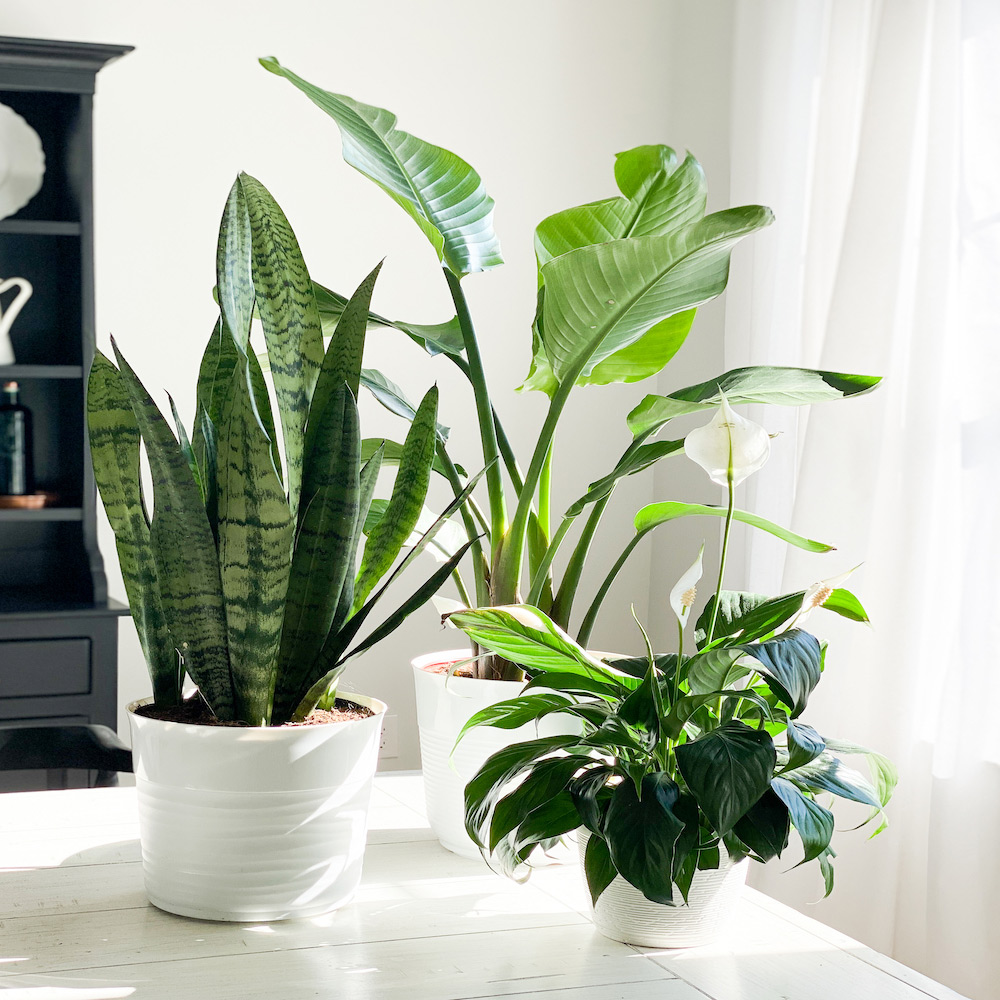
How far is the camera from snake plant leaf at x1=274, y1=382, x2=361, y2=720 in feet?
2.54

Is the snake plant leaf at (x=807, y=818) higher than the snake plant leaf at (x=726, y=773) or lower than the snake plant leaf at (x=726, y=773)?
lower

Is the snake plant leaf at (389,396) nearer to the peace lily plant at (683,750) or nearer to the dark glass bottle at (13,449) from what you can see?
the peace lily plant at (683,750)

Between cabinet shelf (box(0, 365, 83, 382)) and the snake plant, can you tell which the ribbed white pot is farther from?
cabinet shelf (box(0, 365, 83, 382))

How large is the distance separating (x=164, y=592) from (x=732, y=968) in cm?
45

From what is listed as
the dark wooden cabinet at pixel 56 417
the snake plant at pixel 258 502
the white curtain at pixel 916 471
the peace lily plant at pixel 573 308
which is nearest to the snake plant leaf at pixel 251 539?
the snake plant at pixel 258 502

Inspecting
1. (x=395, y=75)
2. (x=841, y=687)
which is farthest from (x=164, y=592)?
(x=395, y=75)

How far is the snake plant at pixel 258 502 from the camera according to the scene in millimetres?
733

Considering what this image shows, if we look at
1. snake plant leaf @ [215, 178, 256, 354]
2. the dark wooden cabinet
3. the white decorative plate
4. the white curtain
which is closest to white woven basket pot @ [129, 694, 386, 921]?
snake plant leaf @ [215, 178, 256, 354]

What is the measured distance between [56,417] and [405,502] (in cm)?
189

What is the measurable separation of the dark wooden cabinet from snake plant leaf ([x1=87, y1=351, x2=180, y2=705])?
1422mm

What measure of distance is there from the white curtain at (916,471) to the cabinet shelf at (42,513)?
1380 millimetres

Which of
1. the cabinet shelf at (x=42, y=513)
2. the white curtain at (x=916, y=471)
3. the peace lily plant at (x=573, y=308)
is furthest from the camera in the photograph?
the cabinet shelf at (x=42, y=513)

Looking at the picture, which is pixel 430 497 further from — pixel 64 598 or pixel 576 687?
pixel 576 687

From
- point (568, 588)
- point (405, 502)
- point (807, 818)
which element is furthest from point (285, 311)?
point (807, 818)
